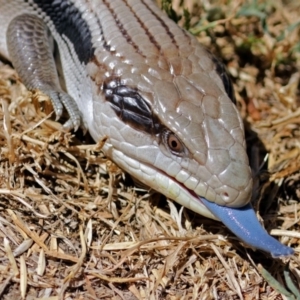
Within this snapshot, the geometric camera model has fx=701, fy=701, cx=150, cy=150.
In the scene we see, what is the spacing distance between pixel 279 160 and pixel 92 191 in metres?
1.17

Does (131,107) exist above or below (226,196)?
above

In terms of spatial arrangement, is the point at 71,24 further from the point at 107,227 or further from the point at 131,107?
the point at 107,227

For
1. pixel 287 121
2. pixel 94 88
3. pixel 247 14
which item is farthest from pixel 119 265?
pixel 247 14

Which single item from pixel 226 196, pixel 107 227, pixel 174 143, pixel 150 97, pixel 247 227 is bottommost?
pixel 107 227

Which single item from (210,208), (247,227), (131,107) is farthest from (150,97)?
(247,227)

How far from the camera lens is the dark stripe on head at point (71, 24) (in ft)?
12.9

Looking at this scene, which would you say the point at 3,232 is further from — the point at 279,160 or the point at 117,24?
the point at 279,160

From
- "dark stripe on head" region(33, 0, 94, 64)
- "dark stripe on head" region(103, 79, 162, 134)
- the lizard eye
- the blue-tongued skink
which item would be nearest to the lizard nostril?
the blue-tongued skink

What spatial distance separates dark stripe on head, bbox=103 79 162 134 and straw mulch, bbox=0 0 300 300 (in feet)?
0.80

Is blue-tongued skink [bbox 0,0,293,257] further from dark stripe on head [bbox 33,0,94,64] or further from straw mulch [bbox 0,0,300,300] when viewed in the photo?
straw mulch [bbox 0,0,300,300]

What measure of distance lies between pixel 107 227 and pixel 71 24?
1.31 metres

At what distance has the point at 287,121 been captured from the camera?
450 centimetres

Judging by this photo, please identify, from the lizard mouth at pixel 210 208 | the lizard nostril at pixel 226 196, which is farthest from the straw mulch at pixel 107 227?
the lizard nostril at pixel 226 196

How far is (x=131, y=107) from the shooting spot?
352 cm
